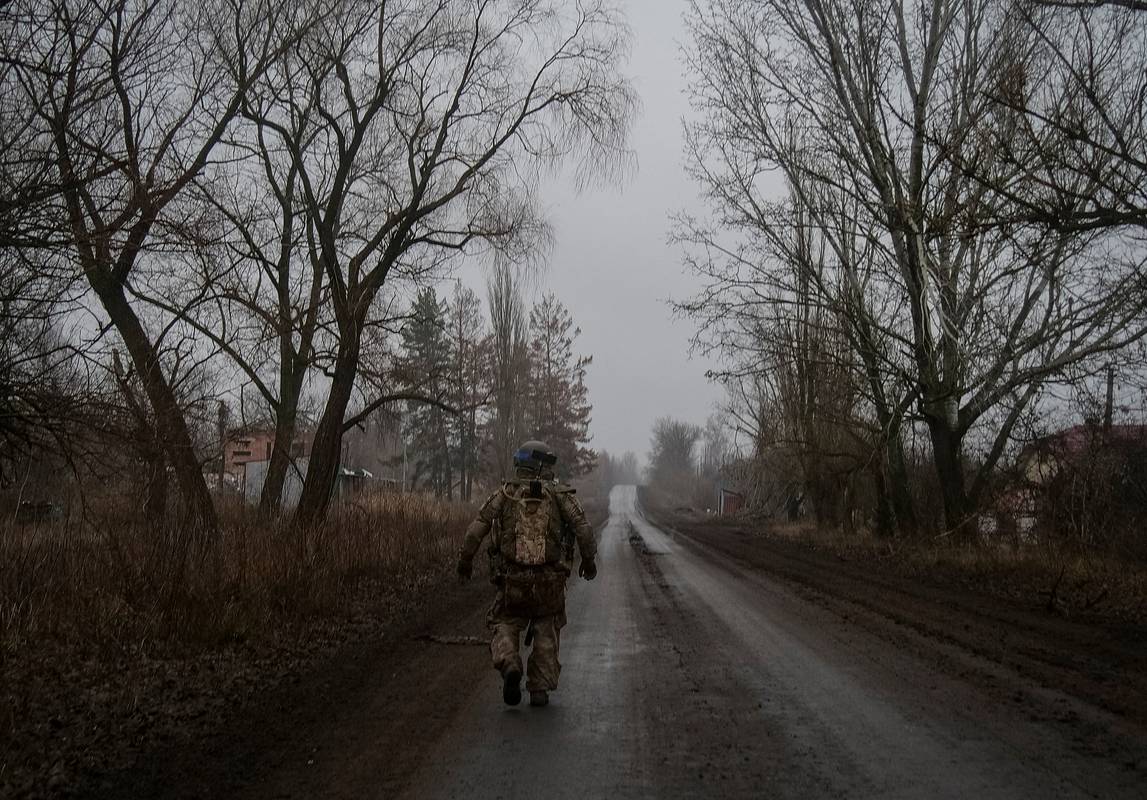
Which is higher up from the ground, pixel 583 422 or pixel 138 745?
pixel 583 422

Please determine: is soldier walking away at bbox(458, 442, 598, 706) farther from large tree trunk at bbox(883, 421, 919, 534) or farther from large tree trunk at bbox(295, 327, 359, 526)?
large tree trunk at bbox(883, 421, 919, 534)

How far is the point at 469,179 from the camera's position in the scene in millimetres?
18250

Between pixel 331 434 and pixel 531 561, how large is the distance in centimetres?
1163

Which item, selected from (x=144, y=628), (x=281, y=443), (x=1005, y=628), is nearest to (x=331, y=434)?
(x=281, y=443)

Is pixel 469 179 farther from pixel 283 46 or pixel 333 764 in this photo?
pixel 333 764

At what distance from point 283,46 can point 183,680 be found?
394 inches

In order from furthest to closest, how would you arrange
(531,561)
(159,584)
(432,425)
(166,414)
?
(432,425)
(166,414)
(159,584)
(531,561)

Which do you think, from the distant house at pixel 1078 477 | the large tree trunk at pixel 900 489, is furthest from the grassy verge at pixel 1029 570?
the distant house at pixel 1078 477

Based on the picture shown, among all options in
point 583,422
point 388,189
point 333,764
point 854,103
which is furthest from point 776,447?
point 583,422

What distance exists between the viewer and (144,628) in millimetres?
8430

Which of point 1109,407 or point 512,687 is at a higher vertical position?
point 1109,407

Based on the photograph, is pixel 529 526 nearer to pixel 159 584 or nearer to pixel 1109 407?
pixel 159 584

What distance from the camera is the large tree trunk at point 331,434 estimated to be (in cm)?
1673

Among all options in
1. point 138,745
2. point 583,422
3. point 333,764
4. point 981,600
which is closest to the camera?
point 333,764
